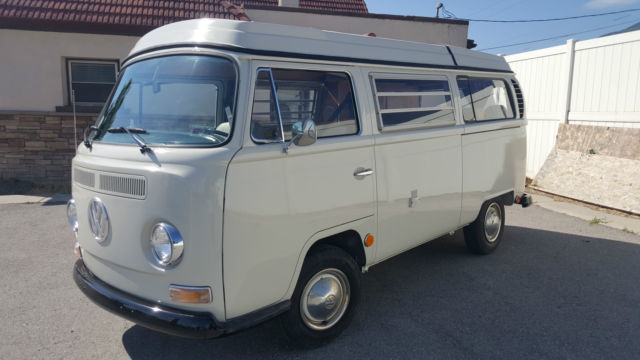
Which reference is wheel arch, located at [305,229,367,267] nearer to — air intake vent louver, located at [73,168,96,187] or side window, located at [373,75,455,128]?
side window, located at [373,75,455,128]

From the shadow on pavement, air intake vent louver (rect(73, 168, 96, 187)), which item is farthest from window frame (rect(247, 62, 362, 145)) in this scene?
the shadow on pavement

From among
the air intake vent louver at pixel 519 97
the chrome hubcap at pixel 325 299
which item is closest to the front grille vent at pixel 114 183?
the chrome hubcap at pixel 325 299

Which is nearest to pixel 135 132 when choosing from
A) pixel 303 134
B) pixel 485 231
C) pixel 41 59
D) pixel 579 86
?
pixel 303 134

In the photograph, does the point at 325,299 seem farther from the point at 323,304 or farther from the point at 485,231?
the point at 485,231

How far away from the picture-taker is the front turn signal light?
9.06 ft

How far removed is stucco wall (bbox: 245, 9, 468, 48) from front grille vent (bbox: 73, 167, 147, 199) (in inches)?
323

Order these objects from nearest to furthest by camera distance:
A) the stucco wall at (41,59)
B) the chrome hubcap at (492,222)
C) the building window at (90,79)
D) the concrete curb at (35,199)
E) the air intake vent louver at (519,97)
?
the chrome hubcap at (492,222)
the air intake vent louver at (519,97)
the concrete curb at (35,199)
the stucco wall at (41,59)
the building window at (90,79)

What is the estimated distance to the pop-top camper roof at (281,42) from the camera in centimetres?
305

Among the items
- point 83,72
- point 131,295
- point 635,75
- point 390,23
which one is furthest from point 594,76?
point 83,72

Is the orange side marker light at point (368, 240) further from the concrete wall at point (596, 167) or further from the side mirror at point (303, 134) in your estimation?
the concrete wall at point (596, 167)

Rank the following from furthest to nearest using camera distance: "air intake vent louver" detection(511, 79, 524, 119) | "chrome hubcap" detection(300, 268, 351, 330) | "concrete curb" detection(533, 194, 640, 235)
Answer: "concrete curb" detection(533, 194, 640, 235), "air intake vent louver" detection(511, 79, 524, 119), "chrome hubcap" detection(300, 268, 351, 330)

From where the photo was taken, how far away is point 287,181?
3105 millimetres

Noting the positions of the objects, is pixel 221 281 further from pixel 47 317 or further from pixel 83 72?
pixel 83 72

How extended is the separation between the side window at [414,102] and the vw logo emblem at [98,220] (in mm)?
2239
